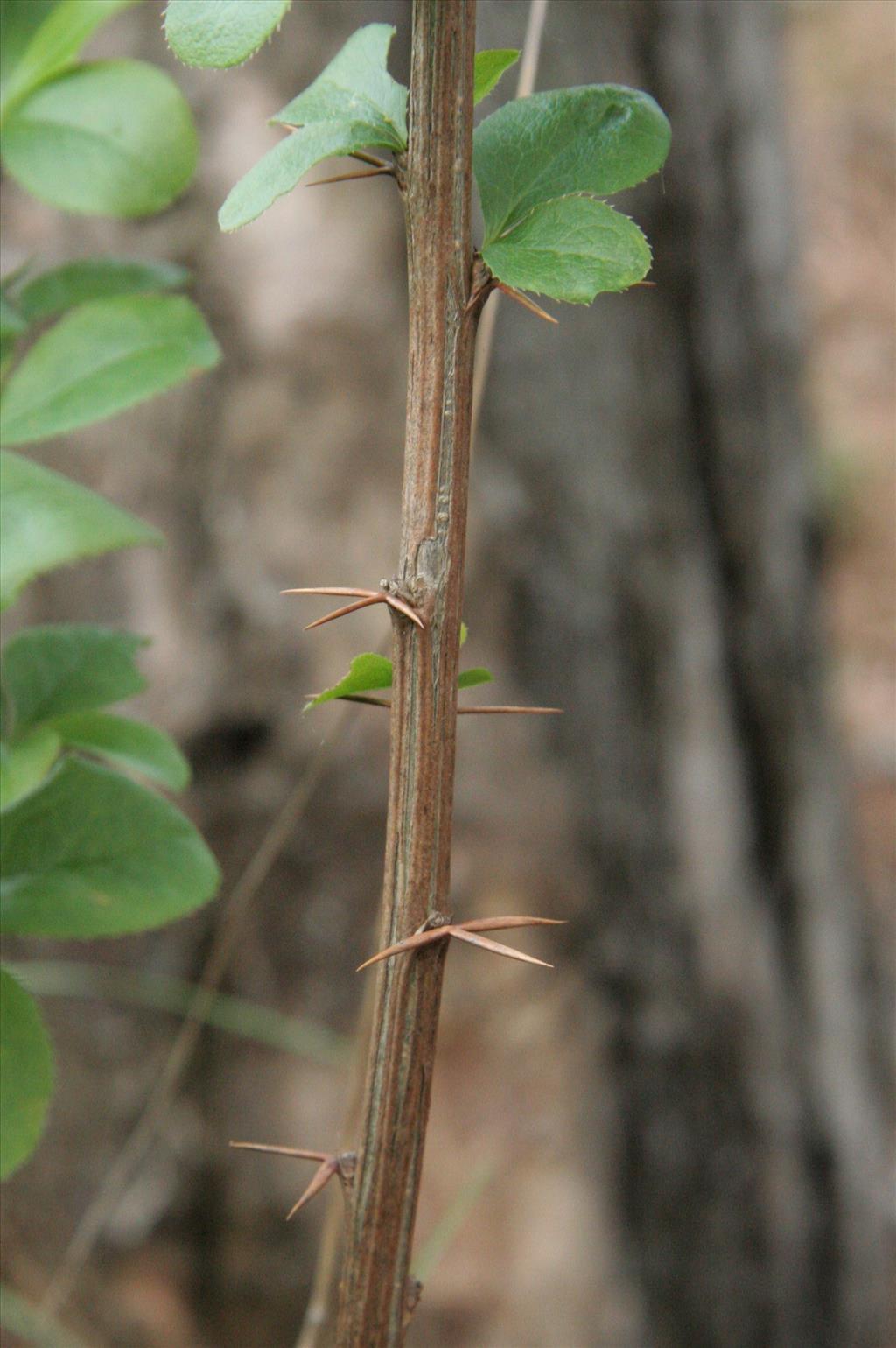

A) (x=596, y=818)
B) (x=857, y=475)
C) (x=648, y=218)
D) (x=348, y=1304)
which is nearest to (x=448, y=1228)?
(x=596, y=818)

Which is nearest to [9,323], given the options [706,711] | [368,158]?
[368,158]

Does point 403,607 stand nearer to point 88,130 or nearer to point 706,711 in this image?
point 88,130

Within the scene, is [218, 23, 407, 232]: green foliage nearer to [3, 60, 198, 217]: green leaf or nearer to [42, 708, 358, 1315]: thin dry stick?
[3, 60, 198, 217]: green leaf

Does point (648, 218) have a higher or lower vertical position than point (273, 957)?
higher

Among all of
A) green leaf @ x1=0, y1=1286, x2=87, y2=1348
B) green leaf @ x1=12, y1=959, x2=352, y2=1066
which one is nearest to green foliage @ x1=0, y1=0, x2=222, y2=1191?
green leaf @ x1=0, y1=1286, x2=87, y2=1348

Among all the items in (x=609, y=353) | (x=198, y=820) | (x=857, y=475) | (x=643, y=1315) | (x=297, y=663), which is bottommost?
(x=643, y=1315)

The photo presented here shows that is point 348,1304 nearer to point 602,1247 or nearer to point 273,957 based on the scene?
point 273,957

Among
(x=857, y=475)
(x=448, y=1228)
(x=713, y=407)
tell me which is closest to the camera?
(x=448, y=1228)
